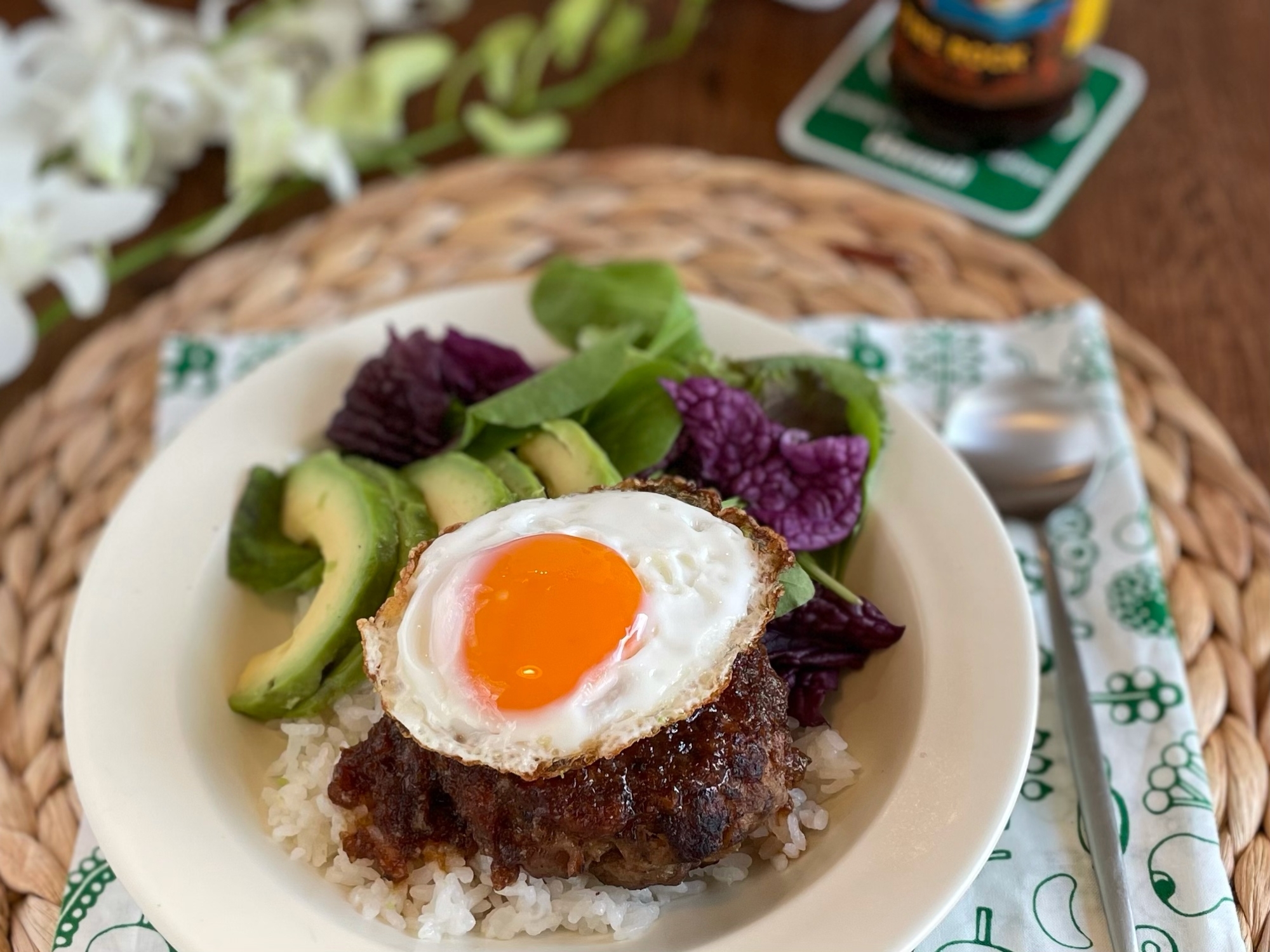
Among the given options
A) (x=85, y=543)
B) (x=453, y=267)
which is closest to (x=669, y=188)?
(x=453, y=267)

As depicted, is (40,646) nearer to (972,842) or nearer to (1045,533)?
(972,842)

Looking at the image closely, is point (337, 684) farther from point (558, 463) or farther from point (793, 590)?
point (793, 590)

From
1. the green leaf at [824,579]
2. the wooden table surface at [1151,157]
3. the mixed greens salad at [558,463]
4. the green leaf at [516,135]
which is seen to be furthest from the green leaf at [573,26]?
the green leaf at [824,579]

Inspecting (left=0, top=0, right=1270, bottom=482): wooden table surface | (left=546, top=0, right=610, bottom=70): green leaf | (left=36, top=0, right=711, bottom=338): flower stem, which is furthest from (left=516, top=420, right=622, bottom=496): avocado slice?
(left=546, top=0, right=610, bottom=70): green leaf

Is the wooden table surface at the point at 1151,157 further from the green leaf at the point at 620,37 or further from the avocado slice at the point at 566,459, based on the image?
the avocado slice at the point at 566,459

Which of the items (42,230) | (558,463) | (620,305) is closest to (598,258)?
(620,305)

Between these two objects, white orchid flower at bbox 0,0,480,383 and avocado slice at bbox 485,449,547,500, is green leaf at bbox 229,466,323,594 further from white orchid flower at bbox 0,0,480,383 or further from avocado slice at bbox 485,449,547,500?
white orchid flower at bbox 0,0,480,383
